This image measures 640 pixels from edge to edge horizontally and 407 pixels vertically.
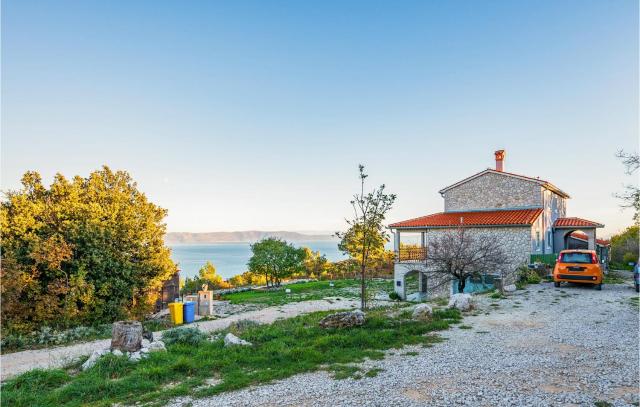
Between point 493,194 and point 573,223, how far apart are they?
6.18 metres

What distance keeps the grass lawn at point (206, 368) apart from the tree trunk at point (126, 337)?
2.77 feet

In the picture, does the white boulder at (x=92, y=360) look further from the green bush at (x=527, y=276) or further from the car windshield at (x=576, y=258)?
the car windshield at (x=576, y=258)

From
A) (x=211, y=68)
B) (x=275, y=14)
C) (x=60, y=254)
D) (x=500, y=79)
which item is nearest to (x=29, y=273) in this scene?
(x=60, y=254)

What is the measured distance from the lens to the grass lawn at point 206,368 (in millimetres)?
6242

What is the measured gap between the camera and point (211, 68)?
1931 centimetres

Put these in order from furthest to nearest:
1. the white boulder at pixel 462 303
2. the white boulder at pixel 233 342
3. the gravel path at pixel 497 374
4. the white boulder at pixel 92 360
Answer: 1. the white boulder at pixel 462 303
2. the white boulder at pixel 233 342
3. the white boulder at pixel 92 360
4. the gravel path at pixel 497 374

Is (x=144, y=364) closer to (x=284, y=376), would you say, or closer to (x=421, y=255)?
(x=284, y=376)

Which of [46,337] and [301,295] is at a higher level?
[46,337]

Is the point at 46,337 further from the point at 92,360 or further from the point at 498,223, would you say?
the point at 498,223

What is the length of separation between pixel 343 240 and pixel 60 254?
12352 millimetres

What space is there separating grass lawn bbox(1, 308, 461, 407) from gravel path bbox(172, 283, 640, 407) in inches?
17.7

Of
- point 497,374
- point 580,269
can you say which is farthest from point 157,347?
point 580,269

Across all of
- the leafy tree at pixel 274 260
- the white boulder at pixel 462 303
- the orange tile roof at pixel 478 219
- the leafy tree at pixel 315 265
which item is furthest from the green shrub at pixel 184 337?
the leafy tree at pixel 315 265

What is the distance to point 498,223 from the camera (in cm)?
2266
